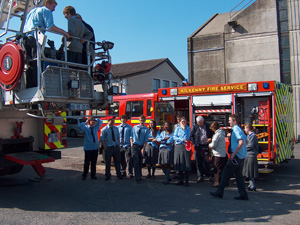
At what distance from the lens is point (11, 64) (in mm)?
5324

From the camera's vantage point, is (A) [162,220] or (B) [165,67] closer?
(A) [162,220]

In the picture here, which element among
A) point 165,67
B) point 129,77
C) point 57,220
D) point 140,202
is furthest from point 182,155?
point 165,67

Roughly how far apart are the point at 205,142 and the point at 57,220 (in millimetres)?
4448

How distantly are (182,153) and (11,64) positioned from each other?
4.33 meters

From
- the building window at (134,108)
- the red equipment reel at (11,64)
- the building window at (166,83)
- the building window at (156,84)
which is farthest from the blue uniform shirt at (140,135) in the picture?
the building window at (166,83)

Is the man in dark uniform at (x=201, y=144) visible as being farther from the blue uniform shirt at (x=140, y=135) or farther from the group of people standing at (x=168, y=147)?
the blue uniform shirt at (x=140, y=135)

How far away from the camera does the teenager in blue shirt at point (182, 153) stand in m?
7.55

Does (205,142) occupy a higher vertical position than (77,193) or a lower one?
higher

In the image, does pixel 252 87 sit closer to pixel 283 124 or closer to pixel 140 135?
pixel 283 124

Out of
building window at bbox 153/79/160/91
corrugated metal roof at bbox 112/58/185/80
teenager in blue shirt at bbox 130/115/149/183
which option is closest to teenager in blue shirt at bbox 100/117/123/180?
teenager in blue shirt at bbox 130/115/149/183

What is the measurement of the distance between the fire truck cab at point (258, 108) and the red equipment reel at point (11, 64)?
17.5 feet

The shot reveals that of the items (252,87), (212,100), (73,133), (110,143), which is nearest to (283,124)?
(252,87)

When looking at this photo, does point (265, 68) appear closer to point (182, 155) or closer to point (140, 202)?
point (182, 155)

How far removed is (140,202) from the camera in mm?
6168
